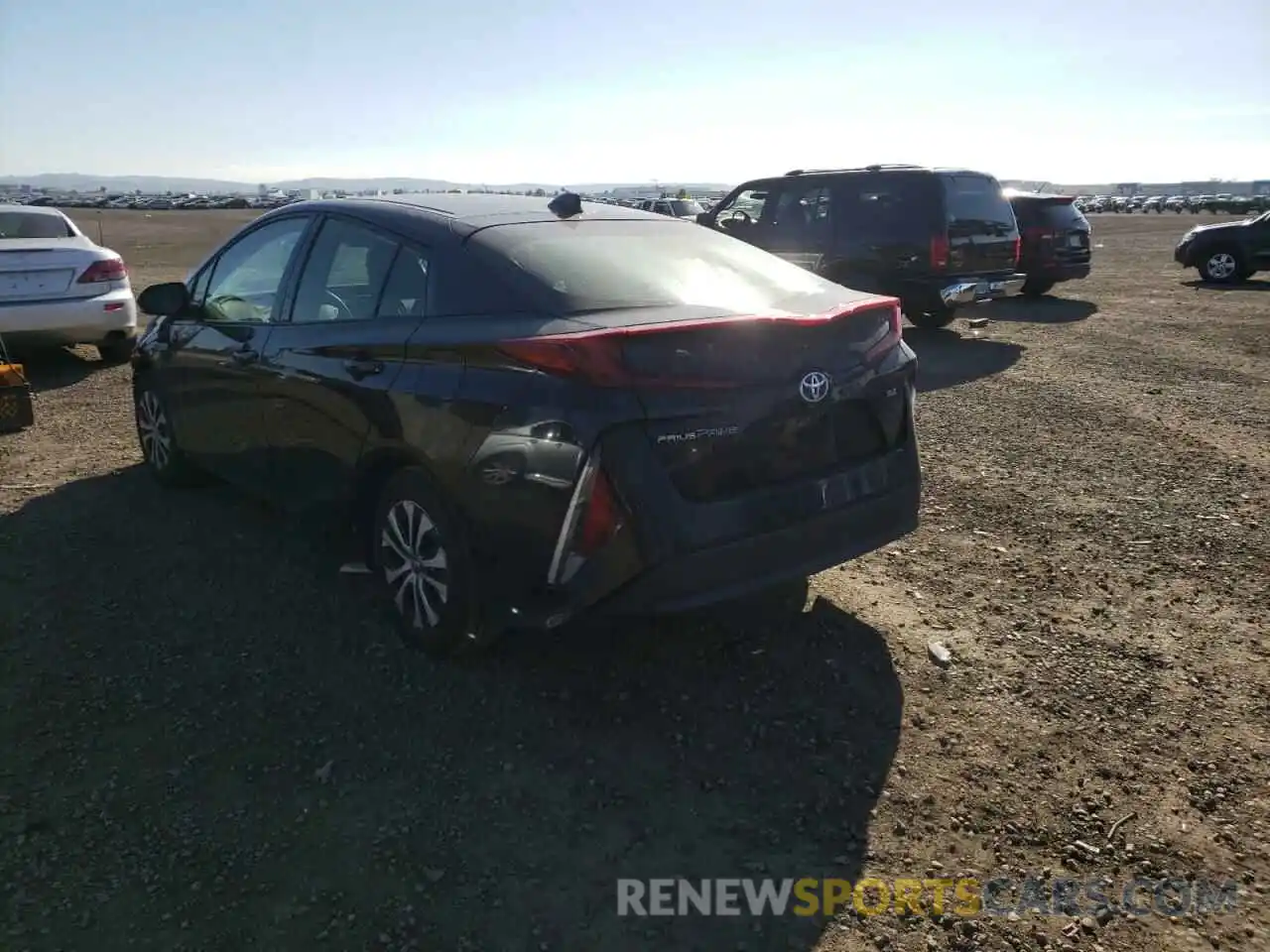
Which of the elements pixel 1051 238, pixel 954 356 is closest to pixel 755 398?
pixel 954 356

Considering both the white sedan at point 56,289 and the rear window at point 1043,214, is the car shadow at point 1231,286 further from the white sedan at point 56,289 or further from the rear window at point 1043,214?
the white sedan at point 56,289

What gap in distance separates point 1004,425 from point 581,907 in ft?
18.4

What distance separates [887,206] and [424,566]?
8.63 metres

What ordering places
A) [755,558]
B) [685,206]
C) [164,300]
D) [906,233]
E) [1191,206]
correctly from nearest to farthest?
1. [755,558]
2. [164,300]
3. [906,233]
4. [685,206]
5. [1191,206]

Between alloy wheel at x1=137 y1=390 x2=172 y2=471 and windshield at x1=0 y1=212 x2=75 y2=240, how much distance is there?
4602 mm

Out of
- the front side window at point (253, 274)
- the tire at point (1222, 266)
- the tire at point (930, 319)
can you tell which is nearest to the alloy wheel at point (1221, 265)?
the tire at point (1222, 266)

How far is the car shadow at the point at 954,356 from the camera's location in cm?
905

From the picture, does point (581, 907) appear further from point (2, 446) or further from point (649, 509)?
point (2, 446)

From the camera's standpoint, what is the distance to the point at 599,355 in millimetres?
3021

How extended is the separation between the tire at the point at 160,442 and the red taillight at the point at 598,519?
133 inches

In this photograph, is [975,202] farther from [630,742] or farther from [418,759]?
[418,759]

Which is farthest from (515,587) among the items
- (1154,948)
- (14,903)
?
(1154,948)

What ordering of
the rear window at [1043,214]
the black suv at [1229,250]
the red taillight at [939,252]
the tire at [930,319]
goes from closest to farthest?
the red taillight at [939,252] → the tire at [930,319] → the rear window at [1043,214] → the black suv at [1229,250]

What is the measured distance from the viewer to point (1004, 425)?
714 centimetres
